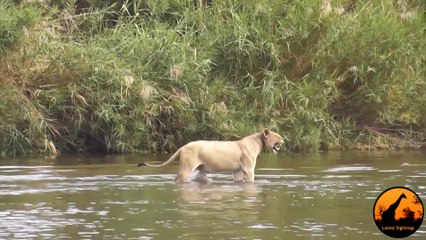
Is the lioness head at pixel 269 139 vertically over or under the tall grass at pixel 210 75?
under

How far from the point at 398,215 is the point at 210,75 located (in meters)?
11.6

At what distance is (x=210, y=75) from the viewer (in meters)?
23.2

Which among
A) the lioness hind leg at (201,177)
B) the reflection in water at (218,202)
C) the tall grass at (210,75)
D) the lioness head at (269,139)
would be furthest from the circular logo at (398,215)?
the tall grass at (210,75)

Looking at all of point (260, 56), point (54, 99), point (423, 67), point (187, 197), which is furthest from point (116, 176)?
point (423, 67)

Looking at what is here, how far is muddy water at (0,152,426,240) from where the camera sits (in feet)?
40.7

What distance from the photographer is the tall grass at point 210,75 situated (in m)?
21.7

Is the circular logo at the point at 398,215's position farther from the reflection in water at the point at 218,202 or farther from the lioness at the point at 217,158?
the lioness at the point at 217,158

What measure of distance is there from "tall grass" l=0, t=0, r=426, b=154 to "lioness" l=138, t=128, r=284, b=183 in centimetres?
470

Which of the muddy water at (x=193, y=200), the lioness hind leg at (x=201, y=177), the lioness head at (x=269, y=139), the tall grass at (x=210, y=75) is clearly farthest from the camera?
the tall grass at (x=210, y=75)

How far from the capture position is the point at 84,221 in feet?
42.7

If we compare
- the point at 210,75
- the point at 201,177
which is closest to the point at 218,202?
the point at 201,177

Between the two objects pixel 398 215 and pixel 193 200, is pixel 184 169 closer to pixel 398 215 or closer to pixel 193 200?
pixel 193 200

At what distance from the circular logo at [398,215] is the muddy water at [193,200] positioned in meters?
0.11

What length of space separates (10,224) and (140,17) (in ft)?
38.7
